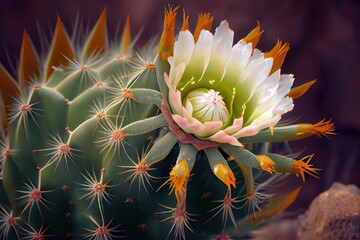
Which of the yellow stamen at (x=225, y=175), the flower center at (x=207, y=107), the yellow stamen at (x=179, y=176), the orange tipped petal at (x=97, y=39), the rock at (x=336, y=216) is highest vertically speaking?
the flower center at (x=207, y=107)

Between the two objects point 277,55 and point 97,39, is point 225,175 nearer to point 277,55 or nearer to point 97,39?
point 277,55

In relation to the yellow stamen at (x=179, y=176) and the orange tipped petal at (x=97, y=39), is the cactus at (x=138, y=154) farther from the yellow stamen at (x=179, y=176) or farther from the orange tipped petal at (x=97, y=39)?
the orange tipped petal at (x=97, y=39)

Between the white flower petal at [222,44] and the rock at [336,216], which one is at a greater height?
the white flower petal at [222,44]

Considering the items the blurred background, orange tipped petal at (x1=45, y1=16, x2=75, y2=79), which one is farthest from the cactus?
the blurred background

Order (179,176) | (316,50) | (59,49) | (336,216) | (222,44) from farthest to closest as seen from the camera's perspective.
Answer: (316,50)
(336,216)
(59,49)
(222,44)
(179,176)

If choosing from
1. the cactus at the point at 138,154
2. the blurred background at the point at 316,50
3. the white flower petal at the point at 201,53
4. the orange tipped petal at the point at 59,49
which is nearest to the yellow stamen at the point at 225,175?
the cactus at the point at 138,154

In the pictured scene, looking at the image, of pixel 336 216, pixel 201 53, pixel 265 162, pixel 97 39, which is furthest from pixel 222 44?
pixel 336 216

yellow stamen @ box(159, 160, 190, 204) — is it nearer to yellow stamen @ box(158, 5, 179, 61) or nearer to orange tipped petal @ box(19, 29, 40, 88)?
yellow stamen @ box(158, 5, 179, 61)
